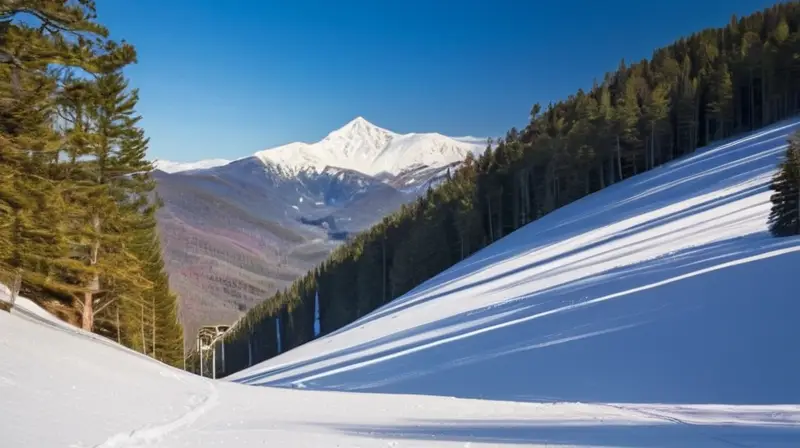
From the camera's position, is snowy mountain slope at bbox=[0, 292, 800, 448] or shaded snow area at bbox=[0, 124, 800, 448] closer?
snowy mountain slope at bbox=[0, 292, 800, 448]

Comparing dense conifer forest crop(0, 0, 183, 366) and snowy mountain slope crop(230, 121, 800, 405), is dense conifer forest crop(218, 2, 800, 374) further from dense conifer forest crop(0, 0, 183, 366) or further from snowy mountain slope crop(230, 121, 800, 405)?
dense conifer forest crop(0, 0, 183, 366)

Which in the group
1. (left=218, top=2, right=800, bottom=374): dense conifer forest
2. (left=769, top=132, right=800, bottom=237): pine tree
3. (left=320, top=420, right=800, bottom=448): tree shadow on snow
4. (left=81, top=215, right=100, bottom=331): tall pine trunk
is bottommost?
(left=320, top=420, right=800, bottom=448): tree shadow on snow

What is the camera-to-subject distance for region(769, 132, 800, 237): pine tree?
68.5ft

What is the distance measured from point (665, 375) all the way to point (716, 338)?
2.02 m

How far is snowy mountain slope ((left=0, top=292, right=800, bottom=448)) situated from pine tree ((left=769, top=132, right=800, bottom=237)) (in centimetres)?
1311

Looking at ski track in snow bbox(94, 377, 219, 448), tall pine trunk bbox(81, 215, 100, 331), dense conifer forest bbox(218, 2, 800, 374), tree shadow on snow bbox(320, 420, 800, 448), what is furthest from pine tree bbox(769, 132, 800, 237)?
dense conifer forest bbox(218, 2, 800, 374)

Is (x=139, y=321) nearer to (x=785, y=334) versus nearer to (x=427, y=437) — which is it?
(x=427, y=437)

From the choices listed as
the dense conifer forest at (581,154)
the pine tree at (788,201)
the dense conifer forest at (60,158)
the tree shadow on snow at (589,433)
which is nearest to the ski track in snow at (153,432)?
the tree shadow on snow at (589,433)

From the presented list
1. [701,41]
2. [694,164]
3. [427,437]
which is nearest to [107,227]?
[427,437]

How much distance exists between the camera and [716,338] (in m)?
14.4

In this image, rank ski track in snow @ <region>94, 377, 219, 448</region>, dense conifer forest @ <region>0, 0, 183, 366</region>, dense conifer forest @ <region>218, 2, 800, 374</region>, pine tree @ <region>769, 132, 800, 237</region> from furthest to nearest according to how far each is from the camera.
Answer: dense conifer forest @ <region>218, 2, 800, 374</region>, pine tree @ <region>769, 132, 800, 237</region>, dense conifer forest @ <region>0, 0, 183, 366</region>, ski track in snow @ <region>94, 377, 219, 448</region>

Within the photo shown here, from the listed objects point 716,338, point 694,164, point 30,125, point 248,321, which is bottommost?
point 248,321

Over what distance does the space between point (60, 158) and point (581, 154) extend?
161 ft

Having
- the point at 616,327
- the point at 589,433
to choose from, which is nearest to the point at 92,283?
the point at 616,327
